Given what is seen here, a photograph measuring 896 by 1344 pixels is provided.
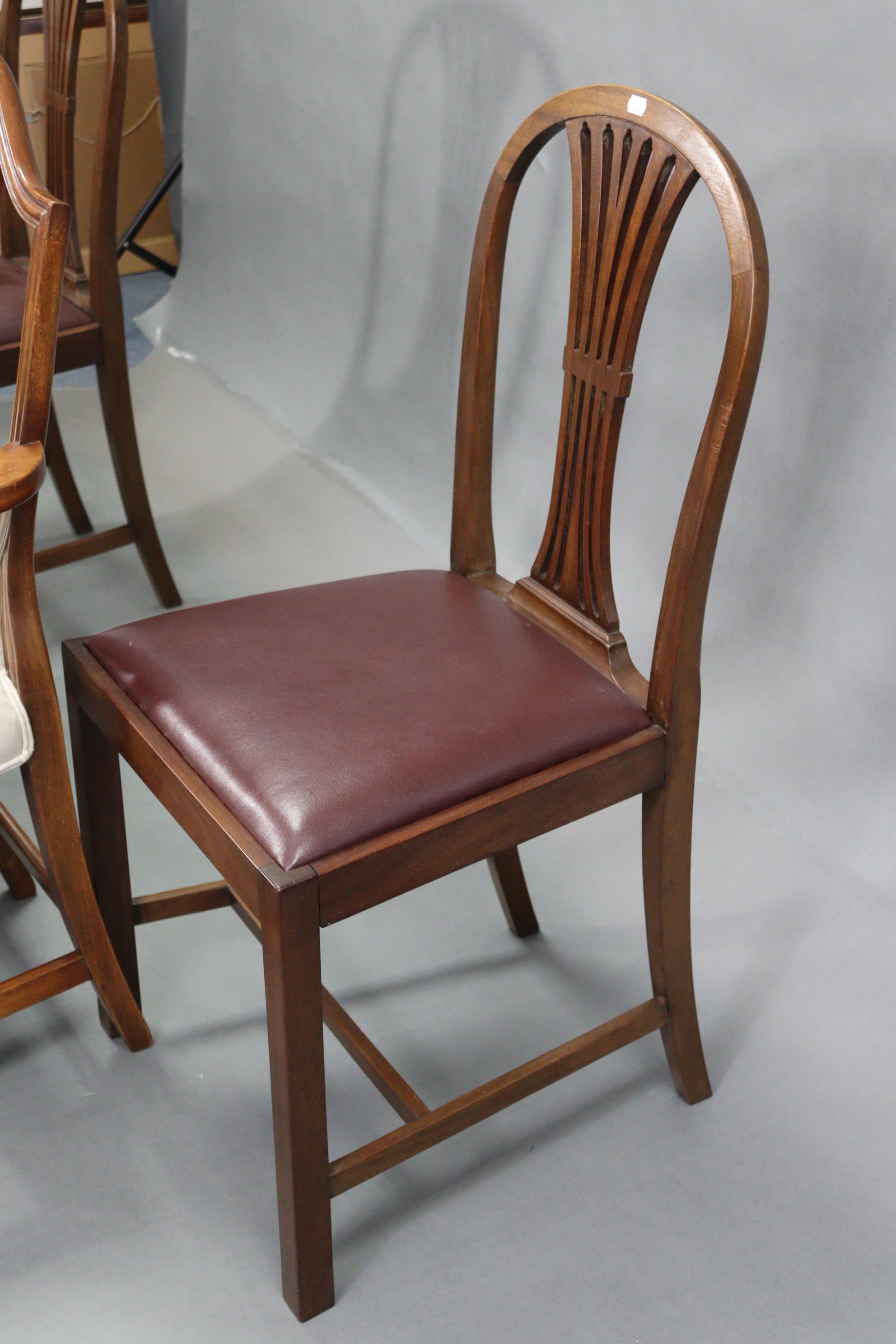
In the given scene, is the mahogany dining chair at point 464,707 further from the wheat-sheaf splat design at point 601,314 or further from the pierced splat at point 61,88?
the pierced splat at point 61,88

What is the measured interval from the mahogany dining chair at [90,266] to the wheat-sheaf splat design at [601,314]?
98 cm

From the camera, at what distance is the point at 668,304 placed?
1786 mm

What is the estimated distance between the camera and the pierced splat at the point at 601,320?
1131mm

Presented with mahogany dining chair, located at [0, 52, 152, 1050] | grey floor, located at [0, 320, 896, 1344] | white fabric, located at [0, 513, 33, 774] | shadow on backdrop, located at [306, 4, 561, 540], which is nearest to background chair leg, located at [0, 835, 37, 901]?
grey floor, located at [0, 320, 896, 1344]

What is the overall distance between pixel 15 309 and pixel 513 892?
1.17 meters

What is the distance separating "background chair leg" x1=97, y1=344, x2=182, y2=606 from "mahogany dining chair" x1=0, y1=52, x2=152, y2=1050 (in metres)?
0.81

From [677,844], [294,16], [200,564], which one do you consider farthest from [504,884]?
[294,16]

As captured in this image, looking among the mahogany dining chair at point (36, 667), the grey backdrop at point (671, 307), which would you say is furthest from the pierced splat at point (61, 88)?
the mahogany dining chair at point (36, 667)

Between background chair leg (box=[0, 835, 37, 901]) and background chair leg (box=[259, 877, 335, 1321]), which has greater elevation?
background chair leg (box=[259, 877, 335, 1321])

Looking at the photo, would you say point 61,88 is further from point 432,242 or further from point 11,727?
point 11,727

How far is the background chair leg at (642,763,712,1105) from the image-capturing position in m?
1.27

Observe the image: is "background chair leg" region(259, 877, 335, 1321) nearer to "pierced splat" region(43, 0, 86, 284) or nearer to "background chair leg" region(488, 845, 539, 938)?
"background chair leg" region(488, 845, 539, 938)

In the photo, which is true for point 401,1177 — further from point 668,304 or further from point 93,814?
point 668,304

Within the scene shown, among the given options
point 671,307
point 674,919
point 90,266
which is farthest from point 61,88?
point 674,919
